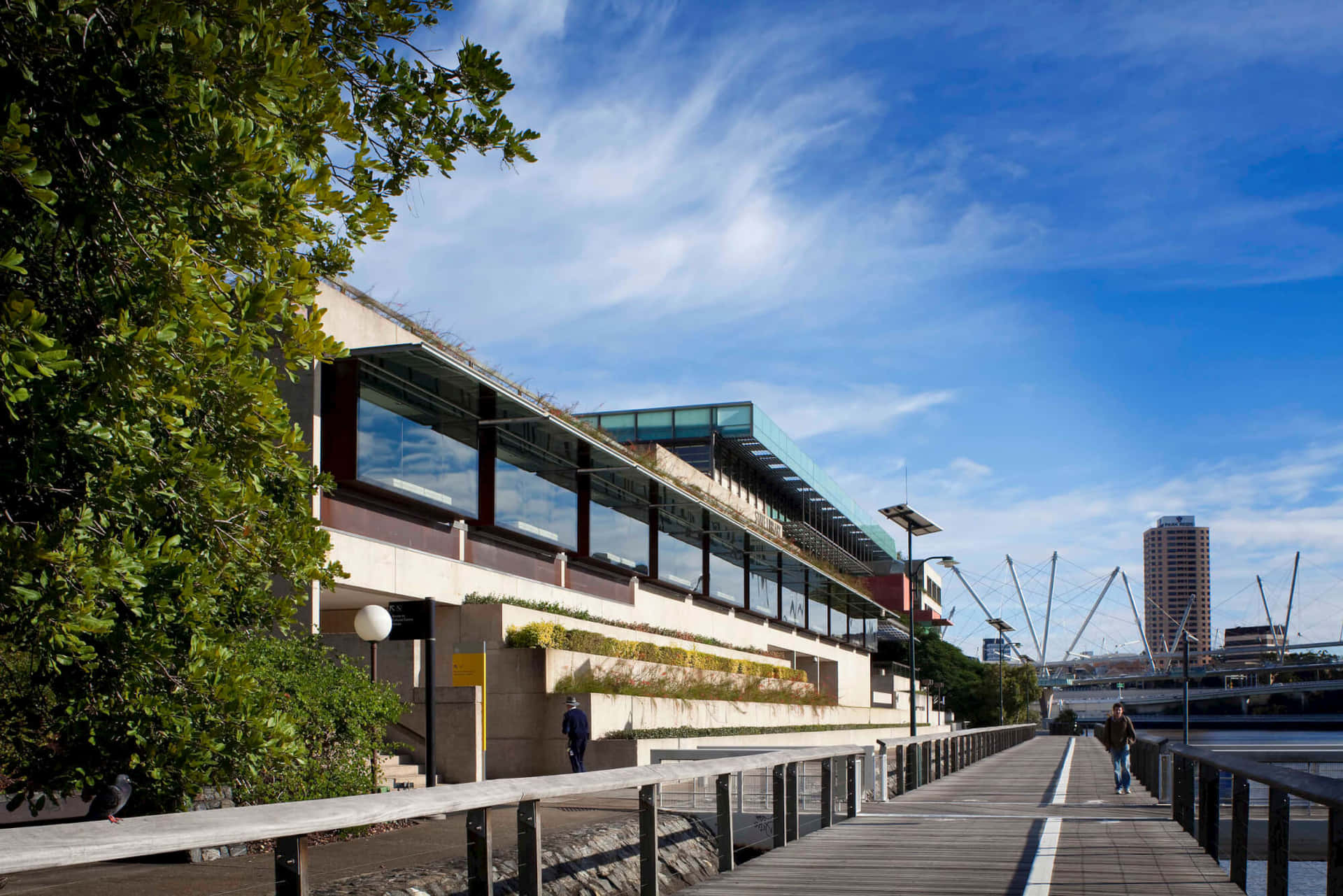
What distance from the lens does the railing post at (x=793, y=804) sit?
12938 millimetres

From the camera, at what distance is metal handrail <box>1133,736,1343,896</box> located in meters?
6.34

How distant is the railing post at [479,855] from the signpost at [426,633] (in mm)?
8755

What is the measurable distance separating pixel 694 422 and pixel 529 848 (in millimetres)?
58670

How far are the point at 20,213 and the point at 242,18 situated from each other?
1406 millimetres

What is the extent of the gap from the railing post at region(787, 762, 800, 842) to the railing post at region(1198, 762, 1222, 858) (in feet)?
12.9

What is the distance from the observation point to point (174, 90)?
5695mm

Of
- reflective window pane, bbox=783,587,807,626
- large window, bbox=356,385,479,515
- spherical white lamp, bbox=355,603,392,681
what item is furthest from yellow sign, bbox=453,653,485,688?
reflective window pane, bbox=783,587,807,626

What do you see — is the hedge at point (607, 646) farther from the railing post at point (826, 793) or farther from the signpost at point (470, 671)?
the railing post at point (826, 793)

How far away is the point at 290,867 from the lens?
4750mm

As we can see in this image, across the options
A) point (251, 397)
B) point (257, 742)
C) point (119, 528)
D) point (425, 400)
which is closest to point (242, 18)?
point (251, 397)

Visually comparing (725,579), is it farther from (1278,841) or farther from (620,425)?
(1278,841)

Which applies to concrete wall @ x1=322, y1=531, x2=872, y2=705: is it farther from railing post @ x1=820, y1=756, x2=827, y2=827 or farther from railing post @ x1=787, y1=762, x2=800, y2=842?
railing post @ x1=820, y1=756, x2=827, y2=827

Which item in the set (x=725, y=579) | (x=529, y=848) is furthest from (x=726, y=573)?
(x=529, y=848)

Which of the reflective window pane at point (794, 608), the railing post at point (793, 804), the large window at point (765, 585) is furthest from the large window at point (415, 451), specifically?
the reflective window pane at point (794, 608)
